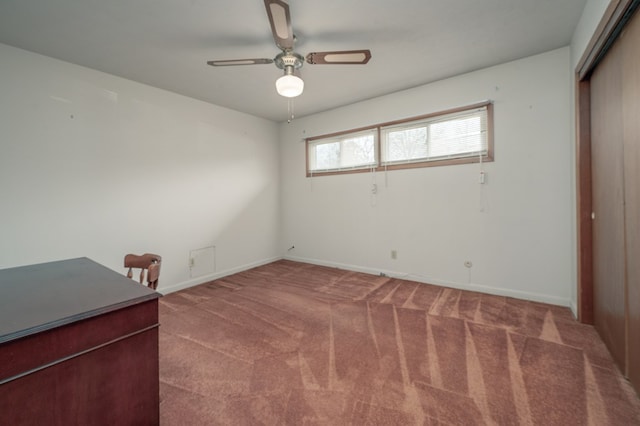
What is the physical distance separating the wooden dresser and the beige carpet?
1.69 ft

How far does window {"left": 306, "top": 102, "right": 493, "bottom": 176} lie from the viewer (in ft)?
9.86

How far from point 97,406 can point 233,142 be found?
367 centimetres

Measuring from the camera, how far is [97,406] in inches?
37.6

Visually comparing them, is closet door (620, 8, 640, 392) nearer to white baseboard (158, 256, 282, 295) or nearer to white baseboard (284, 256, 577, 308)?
white baseboard (284, 256, 577, 308)

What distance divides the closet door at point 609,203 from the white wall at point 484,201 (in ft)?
1.54

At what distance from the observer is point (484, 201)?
2967mm

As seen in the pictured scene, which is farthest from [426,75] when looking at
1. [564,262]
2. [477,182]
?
[564,262]

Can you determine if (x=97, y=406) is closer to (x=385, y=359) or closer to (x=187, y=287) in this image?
(x=385, y=359)

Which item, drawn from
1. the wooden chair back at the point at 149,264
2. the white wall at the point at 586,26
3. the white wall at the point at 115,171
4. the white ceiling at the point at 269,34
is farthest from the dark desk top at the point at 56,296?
the white wall at the point at 586,26

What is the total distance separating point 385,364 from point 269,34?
2.77 m

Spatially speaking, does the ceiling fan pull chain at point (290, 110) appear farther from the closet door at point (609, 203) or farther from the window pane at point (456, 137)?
the closet door at point (609, 203)

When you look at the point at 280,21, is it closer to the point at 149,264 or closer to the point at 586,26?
the point at 149,264

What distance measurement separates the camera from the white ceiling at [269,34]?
1904 millimetres

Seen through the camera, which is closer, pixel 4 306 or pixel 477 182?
pixel 4 306
